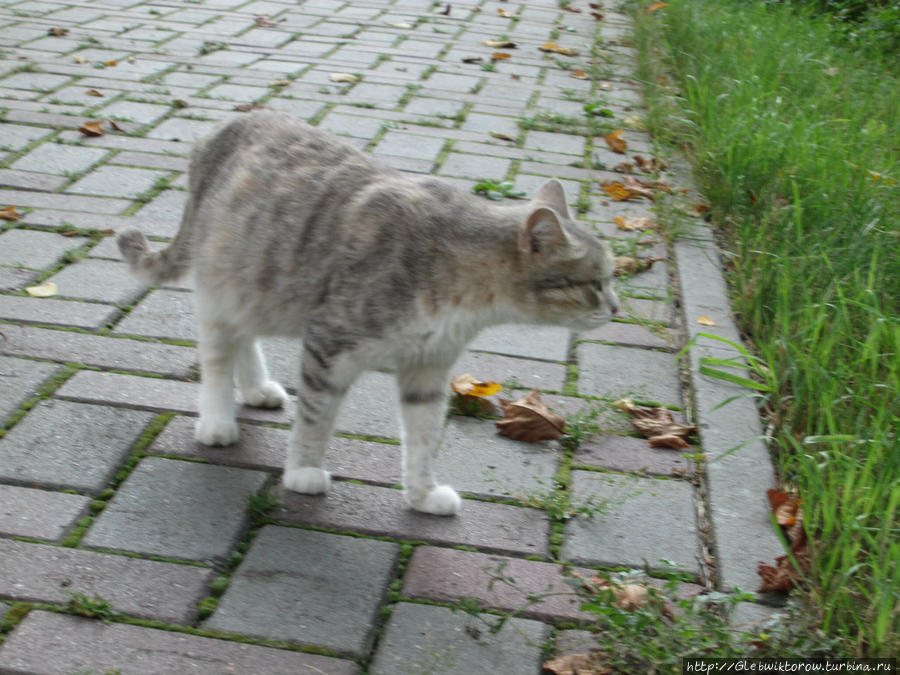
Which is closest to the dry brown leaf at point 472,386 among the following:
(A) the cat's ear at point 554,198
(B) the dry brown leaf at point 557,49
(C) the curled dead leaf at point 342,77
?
(A) the cat's ear at point 554,198

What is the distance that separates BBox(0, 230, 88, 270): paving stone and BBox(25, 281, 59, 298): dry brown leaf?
19 cm

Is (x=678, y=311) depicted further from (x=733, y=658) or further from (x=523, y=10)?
(x=523, y=10)

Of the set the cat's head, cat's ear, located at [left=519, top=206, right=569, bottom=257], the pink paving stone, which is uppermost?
cat's ear, located at [left=519, top=206, right=569, bottom=257]

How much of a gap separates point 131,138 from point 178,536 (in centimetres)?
353

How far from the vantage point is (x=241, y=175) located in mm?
3291

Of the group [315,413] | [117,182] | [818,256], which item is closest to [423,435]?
[315,413]

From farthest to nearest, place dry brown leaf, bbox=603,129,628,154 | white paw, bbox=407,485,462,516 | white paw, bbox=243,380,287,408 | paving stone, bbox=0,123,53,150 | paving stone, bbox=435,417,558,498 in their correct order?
dry brown leaf, bbox=603,129,628,154 < paving stone, bbox=0,123,53,150 < white paw, bbox=243,380,287,408 < paving stone, bbox=435,417,558,498 < white paw, bbox=407,485,462,516

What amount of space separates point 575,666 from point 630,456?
1117 millimetres

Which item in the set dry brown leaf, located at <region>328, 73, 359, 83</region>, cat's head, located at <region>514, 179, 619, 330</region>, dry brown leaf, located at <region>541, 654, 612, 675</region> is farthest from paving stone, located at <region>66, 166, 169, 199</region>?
dry brown leaf, located at <region>541, 654, 612, 675</region>

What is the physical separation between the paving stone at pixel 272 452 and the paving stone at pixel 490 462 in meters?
0.19

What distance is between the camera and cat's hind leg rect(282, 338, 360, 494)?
2943 mm

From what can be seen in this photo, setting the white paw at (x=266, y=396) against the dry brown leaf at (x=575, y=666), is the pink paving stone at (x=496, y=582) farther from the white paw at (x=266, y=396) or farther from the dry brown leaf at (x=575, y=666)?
the white paw at (x=266, y=396)

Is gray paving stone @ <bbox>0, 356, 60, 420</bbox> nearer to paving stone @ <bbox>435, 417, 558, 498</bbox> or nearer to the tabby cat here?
the tabby cat

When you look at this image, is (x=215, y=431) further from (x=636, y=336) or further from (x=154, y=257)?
(x=636, y=336)
